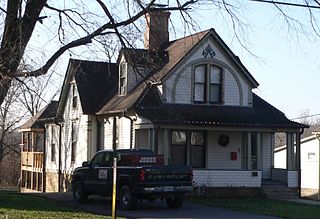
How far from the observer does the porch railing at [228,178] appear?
93.4 feet

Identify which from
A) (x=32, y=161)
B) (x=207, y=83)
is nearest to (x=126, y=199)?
(x=207, y=83)

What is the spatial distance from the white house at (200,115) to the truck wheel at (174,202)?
214 inches

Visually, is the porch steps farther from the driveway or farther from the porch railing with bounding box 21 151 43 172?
the porch railing with bounding box 21 151 43 172

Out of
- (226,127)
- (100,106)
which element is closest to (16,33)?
(226,127)

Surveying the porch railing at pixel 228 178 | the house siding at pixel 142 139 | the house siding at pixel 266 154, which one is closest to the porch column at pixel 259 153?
the porch railing at pixel 228 178

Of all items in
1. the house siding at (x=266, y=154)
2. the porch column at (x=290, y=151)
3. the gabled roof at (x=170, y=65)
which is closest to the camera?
the gabled roof at (x=170, y=65)

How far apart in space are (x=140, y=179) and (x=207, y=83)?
10.5 m

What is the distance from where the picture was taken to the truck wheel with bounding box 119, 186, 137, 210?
68.7ft

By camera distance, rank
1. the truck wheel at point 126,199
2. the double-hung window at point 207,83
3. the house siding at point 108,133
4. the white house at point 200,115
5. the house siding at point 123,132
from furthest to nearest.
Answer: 1. the house siding at point 108,133
2. the house siding at point 123,132
3. the double-hung window at point 207,83
4. the white house at point 200,115
5. the truck wheel at point 126,199

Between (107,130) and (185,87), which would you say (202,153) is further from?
(107,130)

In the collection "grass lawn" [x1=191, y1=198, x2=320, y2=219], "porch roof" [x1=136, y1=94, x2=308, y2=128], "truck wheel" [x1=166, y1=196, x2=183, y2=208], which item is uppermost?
"porch roof" [x1=136, y1=94, x2=308, y2=128]

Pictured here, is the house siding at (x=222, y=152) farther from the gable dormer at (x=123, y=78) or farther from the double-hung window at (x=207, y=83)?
the gable dormer at (x=123, y=78)

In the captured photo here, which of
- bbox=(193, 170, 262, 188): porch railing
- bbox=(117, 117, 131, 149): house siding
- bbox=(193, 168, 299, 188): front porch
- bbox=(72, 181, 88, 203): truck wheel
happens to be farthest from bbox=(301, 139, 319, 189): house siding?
bbox=(72, 181, 88, 203): truck wheel

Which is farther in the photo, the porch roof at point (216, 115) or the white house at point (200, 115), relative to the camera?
the white house at point (200, 115)
